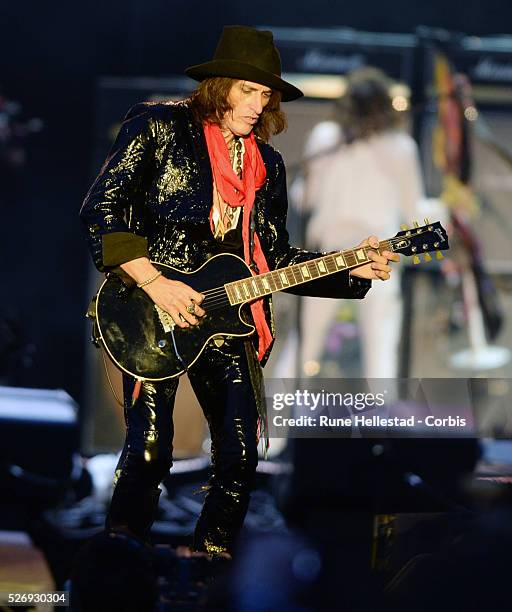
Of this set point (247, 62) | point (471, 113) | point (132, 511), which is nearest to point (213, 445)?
point (132, 511)

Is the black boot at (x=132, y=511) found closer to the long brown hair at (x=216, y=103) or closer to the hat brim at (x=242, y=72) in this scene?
the long brown hair at (x=216, y=103)

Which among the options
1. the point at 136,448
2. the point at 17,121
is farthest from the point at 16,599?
the point at 17,121

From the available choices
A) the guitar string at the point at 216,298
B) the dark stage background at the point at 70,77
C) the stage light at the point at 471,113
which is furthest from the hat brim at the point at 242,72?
the stage light at the point at 471,113

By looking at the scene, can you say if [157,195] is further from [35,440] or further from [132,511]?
[35,440]

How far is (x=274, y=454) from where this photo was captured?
24.4 ft

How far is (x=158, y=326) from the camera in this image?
380cm

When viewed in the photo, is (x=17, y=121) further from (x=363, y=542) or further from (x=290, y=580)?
(x=290, y=580)

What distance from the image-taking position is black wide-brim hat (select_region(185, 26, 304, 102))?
3824 mm

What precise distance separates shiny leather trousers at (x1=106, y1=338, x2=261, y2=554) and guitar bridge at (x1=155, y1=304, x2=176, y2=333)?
6.5 inches

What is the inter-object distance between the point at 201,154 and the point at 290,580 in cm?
194

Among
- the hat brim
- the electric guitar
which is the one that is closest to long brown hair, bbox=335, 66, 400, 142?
the hat brim

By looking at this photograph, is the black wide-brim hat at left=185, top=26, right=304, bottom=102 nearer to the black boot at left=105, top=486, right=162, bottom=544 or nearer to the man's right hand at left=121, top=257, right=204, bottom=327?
the man's right hand at left=121, top=257, right=204, bottom=327

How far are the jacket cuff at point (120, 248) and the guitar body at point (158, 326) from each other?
0.11 m

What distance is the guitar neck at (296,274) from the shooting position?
3871mm
